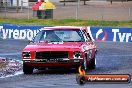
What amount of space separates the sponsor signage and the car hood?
16.9 m

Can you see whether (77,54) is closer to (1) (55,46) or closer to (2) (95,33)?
(1) (55,46)

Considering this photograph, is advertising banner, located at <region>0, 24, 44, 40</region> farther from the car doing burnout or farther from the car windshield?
the car doing burnout

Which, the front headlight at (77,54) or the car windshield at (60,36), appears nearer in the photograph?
the front headlight at (77,54)

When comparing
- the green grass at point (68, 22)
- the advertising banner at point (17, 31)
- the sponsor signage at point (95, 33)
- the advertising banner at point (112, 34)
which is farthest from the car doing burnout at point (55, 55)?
the green grass at point (68, 22)

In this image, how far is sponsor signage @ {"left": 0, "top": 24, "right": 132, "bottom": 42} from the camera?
104 ft

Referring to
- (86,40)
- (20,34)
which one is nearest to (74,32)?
(86,40)

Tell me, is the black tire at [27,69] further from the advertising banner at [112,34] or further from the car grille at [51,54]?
the advertising banner at [112,34]

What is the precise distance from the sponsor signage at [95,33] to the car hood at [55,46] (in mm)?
16943

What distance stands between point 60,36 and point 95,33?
17111 mm

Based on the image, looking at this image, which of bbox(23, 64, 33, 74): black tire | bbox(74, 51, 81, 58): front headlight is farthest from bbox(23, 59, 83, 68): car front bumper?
bbox(23, 64, 33, 74): black tire

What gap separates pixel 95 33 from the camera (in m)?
32.6

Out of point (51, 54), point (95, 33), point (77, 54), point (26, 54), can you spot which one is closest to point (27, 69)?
point (26, 54)

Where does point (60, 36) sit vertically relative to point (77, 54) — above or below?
above

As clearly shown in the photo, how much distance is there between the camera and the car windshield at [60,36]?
607 inches
